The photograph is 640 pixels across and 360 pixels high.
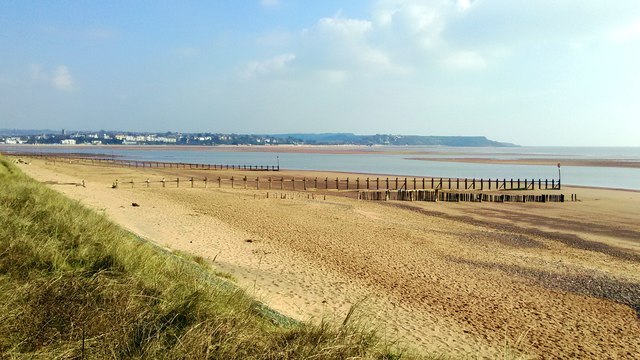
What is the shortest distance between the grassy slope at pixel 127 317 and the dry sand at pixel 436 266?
0.74 metres

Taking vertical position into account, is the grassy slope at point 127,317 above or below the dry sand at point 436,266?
above

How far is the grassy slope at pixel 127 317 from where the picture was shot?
4.00 m

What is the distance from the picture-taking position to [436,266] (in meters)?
14.5

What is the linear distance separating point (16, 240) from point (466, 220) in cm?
2289

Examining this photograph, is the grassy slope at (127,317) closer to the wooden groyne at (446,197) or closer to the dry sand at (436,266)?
the dry sand at (436,266)

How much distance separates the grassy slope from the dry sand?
0.74 m

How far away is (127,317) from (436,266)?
11519 mm

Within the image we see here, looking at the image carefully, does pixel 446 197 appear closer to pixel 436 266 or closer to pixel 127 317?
pixel 436 266

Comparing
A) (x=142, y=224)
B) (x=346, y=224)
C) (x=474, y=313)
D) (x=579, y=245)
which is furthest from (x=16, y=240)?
(x=579, y=245)

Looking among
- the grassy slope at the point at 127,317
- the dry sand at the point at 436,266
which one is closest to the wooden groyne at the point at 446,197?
the dry sand at the point at 436,266

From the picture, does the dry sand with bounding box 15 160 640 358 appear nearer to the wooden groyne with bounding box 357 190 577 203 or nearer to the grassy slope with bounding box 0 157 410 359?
the grassy slope with bounding box 0 157 410 359

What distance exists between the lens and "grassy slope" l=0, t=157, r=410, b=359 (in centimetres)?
400

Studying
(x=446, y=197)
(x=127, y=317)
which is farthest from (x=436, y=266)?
(x=446, y=197)

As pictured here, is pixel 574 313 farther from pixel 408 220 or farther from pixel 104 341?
pixel 408 220
